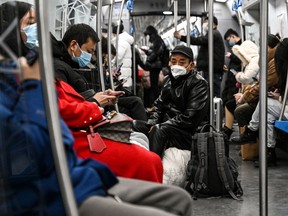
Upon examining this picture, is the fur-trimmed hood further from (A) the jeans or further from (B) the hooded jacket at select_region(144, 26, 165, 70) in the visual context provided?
(B) the hooded jacket at select_region(144, 26, 165, 70)

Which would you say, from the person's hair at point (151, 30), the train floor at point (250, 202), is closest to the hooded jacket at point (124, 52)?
the person's hair at point (151, 30)

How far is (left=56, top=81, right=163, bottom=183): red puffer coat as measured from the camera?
213cm

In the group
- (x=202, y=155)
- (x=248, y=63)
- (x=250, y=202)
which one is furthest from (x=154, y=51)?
(x=250, y=202)

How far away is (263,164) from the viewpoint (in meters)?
2.20

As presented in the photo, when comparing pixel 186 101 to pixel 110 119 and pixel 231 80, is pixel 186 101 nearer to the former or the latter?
pixel 110 119

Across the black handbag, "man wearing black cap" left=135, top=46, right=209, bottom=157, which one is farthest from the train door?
"man wearing black cap" left=135, top=46, right=209, bottom=157

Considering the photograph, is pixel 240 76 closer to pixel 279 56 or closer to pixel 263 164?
pixel 279 56

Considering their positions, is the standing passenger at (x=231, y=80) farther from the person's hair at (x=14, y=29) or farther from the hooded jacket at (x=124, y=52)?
the person's hair at (x=14, y=29)

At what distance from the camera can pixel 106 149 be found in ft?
7.53

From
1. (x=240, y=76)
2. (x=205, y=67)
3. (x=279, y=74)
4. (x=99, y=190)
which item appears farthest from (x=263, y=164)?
(x=205, y=67)

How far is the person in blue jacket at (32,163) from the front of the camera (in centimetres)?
123

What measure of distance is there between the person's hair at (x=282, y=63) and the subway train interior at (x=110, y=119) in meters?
0.01

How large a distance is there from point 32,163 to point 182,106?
2.85m

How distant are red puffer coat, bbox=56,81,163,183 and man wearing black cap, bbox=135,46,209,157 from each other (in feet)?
4.85
